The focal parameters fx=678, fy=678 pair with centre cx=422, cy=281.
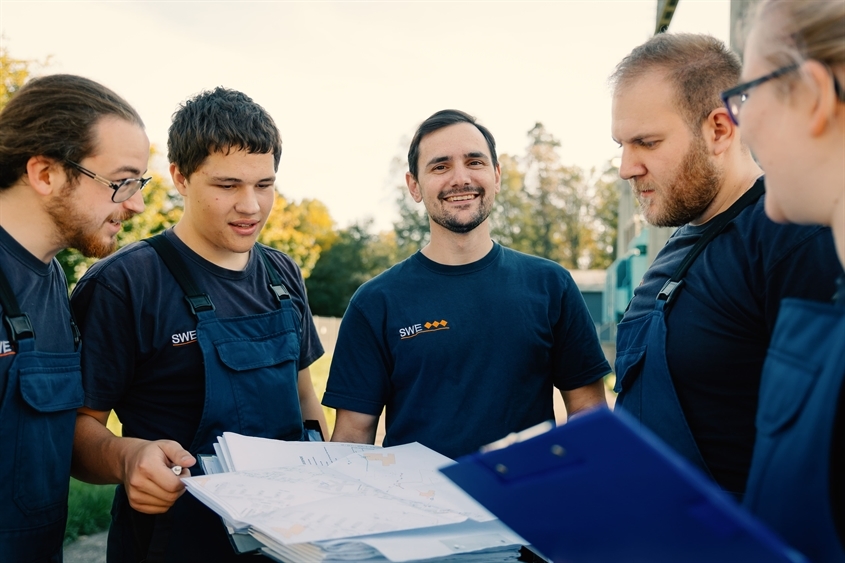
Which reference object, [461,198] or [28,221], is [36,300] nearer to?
[28,221]

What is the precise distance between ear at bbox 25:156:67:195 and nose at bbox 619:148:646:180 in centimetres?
173

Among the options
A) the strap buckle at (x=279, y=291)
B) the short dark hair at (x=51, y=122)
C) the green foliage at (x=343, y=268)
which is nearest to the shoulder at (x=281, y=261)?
the strap buckle at (x=279, y=291)

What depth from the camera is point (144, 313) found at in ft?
7.63

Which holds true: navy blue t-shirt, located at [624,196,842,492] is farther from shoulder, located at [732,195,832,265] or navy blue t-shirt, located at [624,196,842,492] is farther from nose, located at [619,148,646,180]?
nose, located at [619,148,646,180]

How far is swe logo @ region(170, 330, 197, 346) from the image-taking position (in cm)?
233

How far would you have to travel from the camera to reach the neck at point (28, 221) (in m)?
2.00

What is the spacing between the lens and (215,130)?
99.8 inches

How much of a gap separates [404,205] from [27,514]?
47.6 meters

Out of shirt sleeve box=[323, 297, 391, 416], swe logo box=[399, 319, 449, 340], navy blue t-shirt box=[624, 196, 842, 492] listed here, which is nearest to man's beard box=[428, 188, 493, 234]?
swe logo box=[399, 319, 449, 340]

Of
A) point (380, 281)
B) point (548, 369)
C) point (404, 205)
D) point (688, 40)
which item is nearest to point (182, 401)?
point (380, 281)

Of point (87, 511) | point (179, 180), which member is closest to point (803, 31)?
point (179, 180)

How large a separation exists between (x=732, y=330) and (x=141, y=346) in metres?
1.83

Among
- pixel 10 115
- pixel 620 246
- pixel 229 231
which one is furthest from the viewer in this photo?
pixel 620 246

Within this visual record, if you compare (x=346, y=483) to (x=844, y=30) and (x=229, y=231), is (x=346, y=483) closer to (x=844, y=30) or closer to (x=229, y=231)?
(x=229, y=231)
